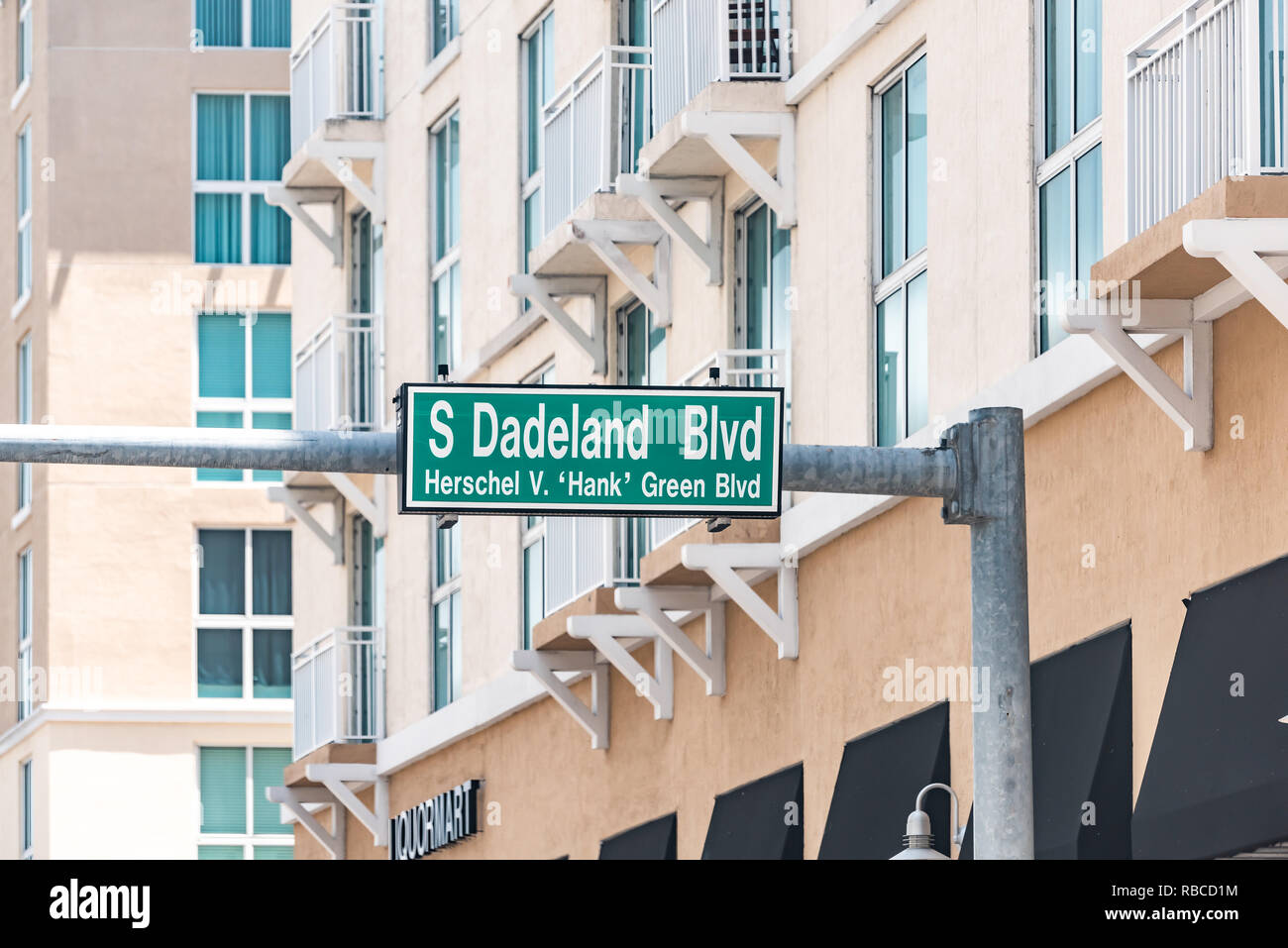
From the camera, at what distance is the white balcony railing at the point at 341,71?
3162cm

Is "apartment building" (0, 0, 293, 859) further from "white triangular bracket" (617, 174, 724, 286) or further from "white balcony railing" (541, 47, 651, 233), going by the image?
"white triangular bracket" (617, 174, 724, 286)

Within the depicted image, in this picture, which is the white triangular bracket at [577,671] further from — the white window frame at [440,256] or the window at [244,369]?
the window at [244,369]

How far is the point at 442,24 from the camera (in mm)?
29969

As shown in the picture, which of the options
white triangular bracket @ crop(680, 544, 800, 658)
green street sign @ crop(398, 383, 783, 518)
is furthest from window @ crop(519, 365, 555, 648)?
green street sign @ crop(398, 383, 783, 518)

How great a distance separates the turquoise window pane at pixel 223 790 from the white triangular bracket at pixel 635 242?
24636 millimetres

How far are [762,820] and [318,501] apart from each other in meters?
14.7

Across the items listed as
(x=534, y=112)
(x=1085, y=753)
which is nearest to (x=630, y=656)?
(x=534, y=112)

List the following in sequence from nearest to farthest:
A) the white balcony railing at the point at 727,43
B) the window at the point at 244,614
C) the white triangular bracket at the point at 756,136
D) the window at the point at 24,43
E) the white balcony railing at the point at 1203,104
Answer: the white balcony railing at the point at 1203,104, the white triangular bracket at the point at 756,136, the white balcony railing at the point at 727,43, the window at the point at 244,614, the window at the point at 24,43

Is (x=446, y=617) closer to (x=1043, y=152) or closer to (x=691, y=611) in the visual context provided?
(x=691, y=611)

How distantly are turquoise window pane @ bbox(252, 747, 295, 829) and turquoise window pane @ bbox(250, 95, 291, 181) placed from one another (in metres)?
9.41

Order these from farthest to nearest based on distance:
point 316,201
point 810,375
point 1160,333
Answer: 1. point 316,201
2. point 810,375
3. point 1160,333

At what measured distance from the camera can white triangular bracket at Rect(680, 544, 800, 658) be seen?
1956 centimetres

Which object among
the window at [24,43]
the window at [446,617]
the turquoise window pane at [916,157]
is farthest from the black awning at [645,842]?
the window at [24,43]
